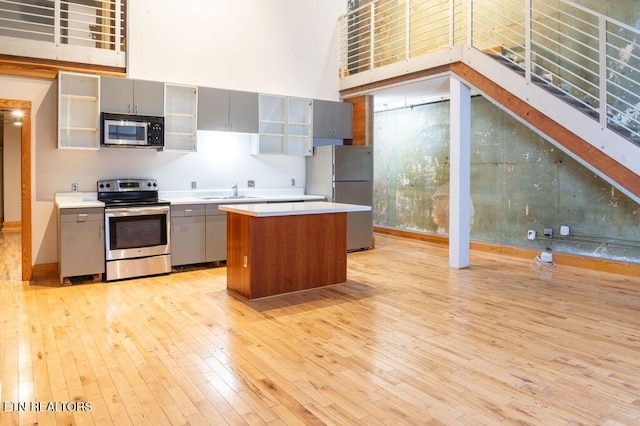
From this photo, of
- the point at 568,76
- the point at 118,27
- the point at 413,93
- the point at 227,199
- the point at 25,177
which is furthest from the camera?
the point at 413,93

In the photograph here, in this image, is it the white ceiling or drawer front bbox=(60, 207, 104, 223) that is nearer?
drawer front bbox=(60, 207, 104, 223)

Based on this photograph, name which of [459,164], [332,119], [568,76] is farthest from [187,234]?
[568,76]

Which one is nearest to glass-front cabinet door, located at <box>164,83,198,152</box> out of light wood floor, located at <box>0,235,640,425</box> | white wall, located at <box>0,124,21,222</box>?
light wood floor, located at <box>0,235,640,425</box>

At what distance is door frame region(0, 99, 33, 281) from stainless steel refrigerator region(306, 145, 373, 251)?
12.7ft

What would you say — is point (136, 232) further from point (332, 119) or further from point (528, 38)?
point (528, 38)

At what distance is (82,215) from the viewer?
4.80m

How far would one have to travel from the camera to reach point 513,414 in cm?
221

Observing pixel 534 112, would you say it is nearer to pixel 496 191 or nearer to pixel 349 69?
pixel 496 191

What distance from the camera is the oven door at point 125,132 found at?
5.11 m

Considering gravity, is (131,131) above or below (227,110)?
below

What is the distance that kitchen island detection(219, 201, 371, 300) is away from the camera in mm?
4191

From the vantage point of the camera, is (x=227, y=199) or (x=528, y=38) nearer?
(x=528, y=38)

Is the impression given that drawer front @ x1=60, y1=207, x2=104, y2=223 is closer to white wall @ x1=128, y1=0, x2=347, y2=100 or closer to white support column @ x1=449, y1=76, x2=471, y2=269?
white wall @ x1=128, y1=0, x2=347, y2=100

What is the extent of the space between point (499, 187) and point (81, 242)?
5.79 metres
